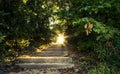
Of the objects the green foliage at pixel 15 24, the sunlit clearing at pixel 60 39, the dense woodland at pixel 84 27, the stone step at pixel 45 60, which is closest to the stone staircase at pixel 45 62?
the stone step at pixel 45 60

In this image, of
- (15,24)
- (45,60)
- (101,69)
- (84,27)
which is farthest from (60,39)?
(101,69)

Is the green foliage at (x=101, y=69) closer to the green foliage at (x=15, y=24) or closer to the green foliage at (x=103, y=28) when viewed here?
the green foliage at (x=103, y=28)

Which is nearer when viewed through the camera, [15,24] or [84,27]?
[84,27]

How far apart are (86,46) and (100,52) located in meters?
0.82

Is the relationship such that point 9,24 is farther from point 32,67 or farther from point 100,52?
point 100,52

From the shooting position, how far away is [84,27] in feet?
20.3

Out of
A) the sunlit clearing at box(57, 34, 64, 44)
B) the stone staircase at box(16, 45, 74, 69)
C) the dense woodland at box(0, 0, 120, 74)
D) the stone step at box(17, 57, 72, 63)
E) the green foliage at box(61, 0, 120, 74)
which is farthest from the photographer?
the sunlit clearing at box(57, 34, 64, 44)

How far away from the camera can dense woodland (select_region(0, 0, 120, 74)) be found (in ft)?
19.0

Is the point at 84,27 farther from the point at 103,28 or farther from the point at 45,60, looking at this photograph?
the point at 45,60

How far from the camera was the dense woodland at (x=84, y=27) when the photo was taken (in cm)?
579

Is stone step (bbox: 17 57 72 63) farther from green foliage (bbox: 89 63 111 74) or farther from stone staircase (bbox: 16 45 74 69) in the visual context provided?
green foliage (bbox: 89 63 111 74)

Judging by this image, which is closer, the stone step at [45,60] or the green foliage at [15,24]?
the stone step at [45,60]

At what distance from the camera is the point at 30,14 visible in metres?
8.33

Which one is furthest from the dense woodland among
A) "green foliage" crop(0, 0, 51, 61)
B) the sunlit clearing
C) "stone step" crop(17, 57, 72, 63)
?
the sunlit clearing
